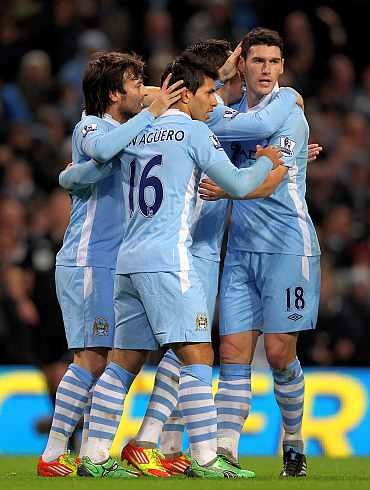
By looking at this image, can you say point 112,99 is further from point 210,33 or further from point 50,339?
point 210,33

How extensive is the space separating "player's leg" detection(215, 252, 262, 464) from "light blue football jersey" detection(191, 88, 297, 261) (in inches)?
9.7

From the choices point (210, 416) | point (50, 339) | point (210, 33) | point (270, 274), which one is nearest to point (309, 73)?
point (210, 33)

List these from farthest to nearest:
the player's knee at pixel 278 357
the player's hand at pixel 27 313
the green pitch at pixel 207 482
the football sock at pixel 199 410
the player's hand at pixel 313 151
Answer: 1. the player's hand at pixel 27 313
2. the player's hand at pixel 313 151
3. the player's knee at pixel 278 357
4. the football sock at pixel 199 410
5. the green pitch at pixel 207 482

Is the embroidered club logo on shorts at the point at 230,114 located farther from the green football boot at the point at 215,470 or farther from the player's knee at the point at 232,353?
the green football boot at the point at 215,470

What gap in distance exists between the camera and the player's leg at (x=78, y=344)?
7918 mm

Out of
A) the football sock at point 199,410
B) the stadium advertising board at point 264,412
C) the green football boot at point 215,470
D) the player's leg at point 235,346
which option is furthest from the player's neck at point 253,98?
the stadium advertising board at point 264,412

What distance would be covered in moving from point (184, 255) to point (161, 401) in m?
1.05

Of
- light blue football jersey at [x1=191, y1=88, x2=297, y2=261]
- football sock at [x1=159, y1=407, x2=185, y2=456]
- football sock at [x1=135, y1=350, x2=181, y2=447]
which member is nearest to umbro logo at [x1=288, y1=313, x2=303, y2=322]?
light blue football jersey at [x1=191, y1=88, x2=297, y2=261]

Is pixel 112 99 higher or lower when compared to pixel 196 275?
higher

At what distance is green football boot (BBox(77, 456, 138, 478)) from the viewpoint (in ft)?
24.5

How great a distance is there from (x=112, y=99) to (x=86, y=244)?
2.83 feet

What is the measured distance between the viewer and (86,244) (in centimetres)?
803

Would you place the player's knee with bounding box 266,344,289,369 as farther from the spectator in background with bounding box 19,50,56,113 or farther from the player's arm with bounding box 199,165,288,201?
the spectator in background with bounding box 19,50,56,113

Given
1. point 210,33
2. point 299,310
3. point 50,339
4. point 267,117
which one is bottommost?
point 50,339
